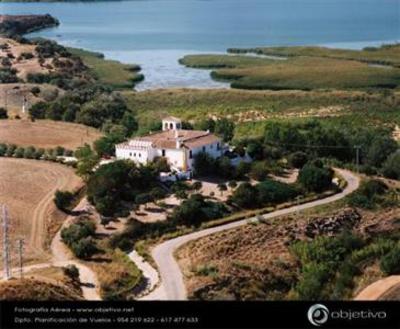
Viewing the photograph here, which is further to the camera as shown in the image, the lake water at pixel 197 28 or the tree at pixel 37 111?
the lake water at pixel 197 28

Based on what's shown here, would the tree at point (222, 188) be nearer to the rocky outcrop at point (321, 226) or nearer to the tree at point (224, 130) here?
the rocky outcrop at point (321, 226)

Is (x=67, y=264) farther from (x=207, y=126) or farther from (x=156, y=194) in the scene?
(x=207, y=126)

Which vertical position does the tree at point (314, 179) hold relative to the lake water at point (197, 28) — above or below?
below

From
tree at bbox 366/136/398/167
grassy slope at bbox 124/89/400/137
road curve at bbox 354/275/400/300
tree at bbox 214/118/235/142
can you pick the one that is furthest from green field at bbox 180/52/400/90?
road curve at bbox 354/275/400/300

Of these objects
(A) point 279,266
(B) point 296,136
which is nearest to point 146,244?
(A) point 279,266

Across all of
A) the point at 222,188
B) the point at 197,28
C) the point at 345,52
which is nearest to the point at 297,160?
the point at 222,188

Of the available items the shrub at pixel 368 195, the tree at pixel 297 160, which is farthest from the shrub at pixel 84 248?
the tree at pixel 297 160
